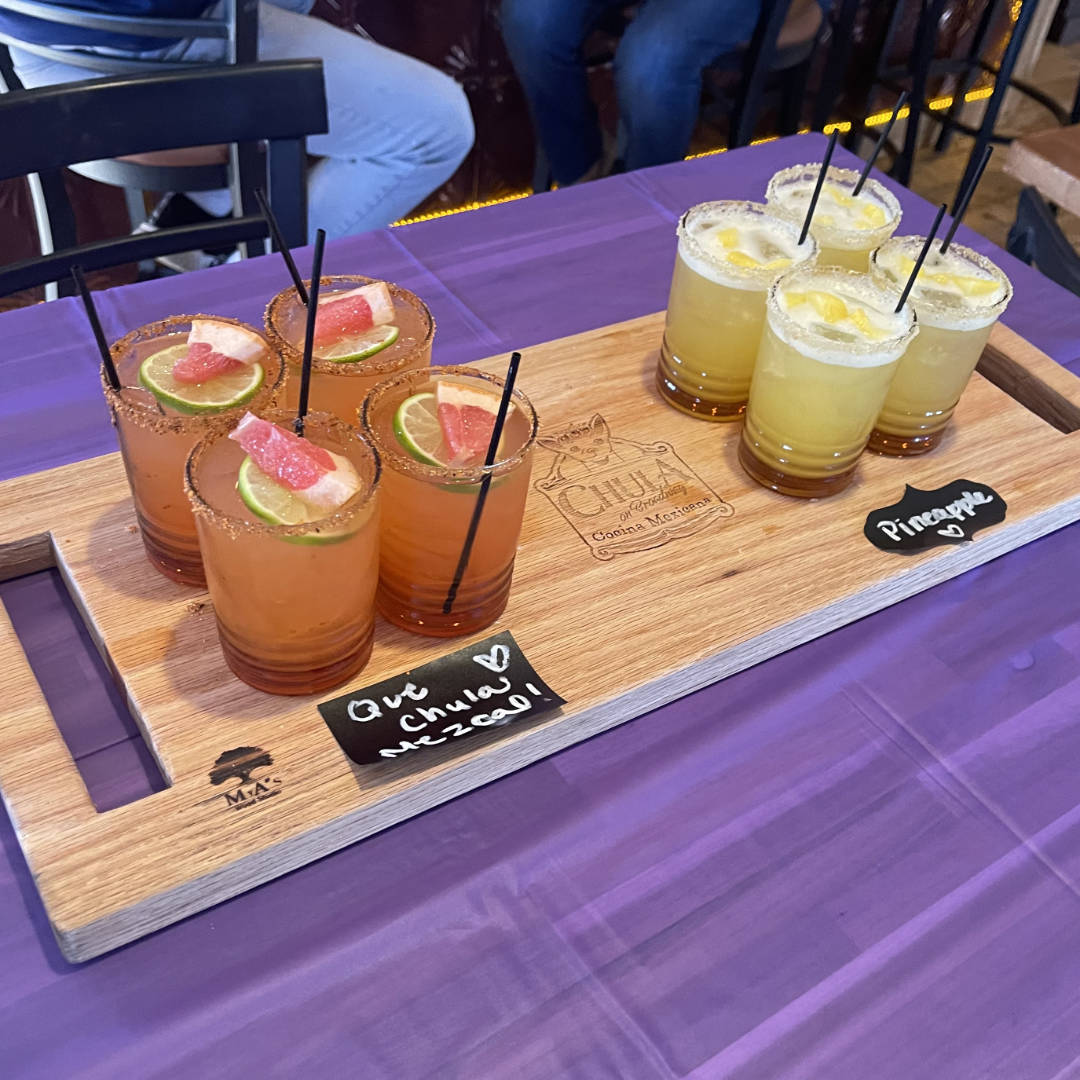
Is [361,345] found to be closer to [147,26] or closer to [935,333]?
[935,333]

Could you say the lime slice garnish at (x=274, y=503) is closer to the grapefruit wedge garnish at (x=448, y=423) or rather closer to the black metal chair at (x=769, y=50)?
the grapefruit wedge garnish at (x=448, y=423)

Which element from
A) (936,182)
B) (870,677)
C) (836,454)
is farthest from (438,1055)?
(936,182)

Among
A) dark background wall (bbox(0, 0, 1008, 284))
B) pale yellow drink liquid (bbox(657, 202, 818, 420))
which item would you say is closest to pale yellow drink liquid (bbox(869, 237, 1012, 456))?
pale yellow drink liquid (bbox(657, 202, 818, 420))

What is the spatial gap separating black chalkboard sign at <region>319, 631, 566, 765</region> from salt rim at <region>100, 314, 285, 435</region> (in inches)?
9.6

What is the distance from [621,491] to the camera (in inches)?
44.0

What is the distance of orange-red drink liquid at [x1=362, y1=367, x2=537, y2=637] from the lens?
0.83m

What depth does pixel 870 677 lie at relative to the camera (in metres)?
1.01

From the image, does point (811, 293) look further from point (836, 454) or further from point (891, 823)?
point (891, 823)

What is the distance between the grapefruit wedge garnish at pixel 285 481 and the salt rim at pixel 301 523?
1 centimetres

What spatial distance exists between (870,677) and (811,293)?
382 millimetres

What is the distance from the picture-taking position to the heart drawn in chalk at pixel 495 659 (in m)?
0.91

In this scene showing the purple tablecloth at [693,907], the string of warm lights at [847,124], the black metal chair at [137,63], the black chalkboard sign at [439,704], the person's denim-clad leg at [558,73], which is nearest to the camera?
the purple tablecloth at [693,907]

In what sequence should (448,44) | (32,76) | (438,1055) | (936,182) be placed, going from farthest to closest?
(936,182)
(448,44)
(32,76)
(438,1055)

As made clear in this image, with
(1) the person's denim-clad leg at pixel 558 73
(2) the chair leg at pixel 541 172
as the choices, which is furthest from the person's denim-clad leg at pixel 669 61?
(2) the chair leg at pixel 541 172
